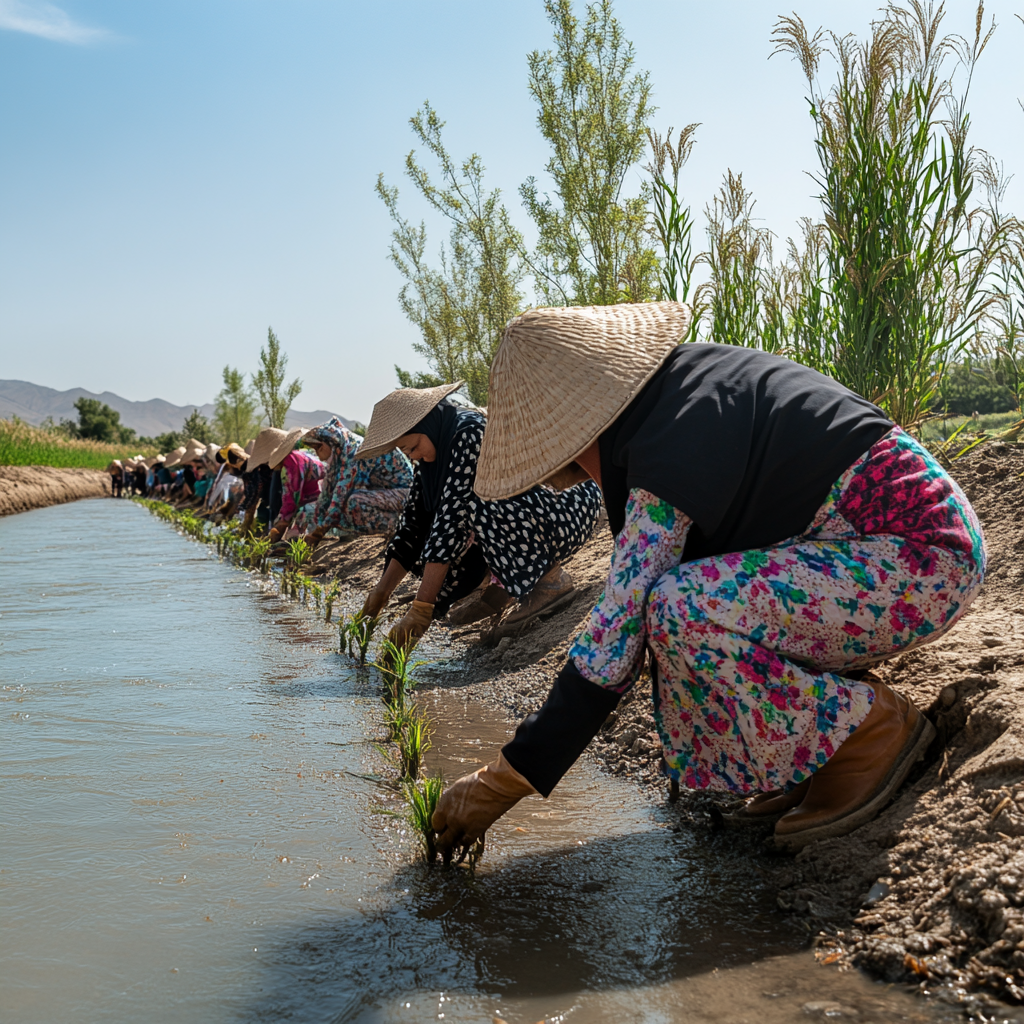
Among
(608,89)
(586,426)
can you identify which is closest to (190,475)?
(608,89)

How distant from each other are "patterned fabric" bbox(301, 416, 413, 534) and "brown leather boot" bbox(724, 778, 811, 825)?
17.3 feet

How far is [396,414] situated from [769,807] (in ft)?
8.65

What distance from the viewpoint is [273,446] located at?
9.20 metres

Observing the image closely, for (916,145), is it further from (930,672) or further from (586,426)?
(586,426)

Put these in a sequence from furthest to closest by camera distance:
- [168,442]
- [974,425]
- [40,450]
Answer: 1. [168,442]
2. [40,450]
3. [974,425]

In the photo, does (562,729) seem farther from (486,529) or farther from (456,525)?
(486,529)

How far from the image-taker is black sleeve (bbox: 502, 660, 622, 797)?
178 centimetres

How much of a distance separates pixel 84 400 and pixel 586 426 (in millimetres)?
67328

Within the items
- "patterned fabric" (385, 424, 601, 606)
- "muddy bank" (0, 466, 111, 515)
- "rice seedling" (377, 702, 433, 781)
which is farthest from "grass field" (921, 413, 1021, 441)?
"muddy bank" (0, 466, 111, 515)

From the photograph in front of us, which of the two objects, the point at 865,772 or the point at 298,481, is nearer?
the point at 865,772

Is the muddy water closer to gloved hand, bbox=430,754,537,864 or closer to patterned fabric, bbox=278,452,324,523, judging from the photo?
gloved hand, bbox=430,754,537,864

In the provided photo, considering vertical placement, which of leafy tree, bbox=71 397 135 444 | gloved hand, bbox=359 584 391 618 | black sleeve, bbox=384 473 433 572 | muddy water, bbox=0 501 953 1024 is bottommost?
muddy water, bbox=0 501 953 1024

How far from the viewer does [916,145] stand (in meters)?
3.97

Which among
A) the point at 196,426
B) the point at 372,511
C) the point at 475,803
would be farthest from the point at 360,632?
the point at 196,426
